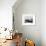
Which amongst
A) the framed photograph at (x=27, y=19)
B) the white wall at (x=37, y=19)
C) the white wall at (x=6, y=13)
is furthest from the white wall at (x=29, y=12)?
the white wall at (x=6, y=13)

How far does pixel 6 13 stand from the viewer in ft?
11.9

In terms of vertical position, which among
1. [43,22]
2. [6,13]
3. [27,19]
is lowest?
[43,22]

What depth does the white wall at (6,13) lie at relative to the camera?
11.8 feet

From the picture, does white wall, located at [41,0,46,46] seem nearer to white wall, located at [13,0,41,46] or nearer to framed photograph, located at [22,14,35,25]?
white wall, located at [13,0,41,46]

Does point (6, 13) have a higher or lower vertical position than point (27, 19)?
higher

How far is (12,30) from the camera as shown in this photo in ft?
12.3

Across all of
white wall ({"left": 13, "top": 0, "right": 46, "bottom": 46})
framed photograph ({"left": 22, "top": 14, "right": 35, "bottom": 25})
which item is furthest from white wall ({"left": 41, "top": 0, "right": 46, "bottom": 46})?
framed photograph ({"left": 22, "top": 14, "right": 35, "bottom": 25})

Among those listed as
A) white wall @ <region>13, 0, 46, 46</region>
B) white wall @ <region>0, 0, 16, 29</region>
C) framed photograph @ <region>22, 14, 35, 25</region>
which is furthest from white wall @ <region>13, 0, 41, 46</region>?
white wall @ <region>0, 0, 16, 29</region>

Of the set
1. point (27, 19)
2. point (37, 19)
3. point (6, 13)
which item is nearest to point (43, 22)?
point (37, 19)

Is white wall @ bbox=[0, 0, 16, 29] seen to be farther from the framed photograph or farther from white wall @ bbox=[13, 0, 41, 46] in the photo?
the framed photograph

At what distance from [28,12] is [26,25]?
458mm

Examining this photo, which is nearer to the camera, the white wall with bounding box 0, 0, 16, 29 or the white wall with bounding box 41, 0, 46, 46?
the white wall with bounding box 0, 0, 16, 29

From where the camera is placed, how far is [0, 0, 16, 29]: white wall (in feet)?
11.8

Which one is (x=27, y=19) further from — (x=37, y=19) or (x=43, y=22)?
(x=43, y=22)
